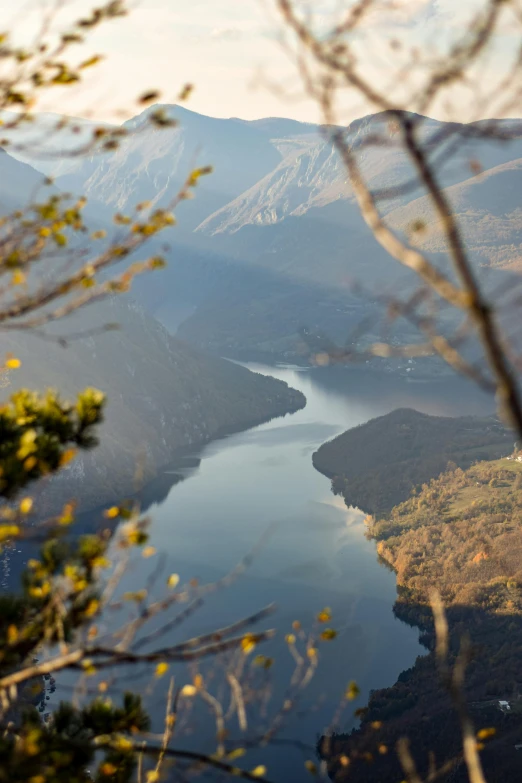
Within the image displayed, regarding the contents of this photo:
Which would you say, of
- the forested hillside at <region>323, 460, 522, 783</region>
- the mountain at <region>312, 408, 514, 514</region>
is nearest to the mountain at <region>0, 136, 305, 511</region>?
the mountain at <region>312, 408, 514, 514</region>

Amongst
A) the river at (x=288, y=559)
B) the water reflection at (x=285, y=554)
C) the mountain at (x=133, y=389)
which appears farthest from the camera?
the mountain at (x=133, y=389)

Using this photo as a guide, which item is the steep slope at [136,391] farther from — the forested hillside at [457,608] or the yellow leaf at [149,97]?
the yellow leaf at [149,97]

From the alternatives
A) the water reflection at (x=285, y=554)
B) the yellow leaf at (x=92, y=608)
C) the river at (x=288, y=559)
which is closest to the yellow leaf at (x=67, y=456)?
the yellow leaf at (x=92, y=608)

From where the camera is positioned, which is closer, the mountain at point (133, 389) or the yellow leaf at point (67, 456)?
the yellow leaf at point (67, 456)

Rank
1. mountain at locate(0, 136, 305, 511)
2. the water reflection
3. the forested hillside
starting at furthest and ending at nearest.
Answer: mountain at locate(0, 136, 305, 511), the water reflection, the forested hillside

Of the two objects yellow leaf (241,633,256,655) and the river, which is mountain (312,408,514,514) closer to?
the river
